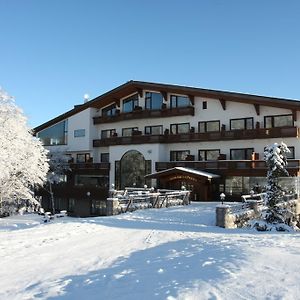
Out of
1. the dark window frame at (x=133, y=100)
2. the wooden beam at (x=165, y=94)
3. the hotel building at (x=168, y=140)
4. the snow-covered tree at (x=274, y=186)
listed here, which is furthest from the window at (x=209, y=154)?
the snow-covered tree at (x=274, y=186)

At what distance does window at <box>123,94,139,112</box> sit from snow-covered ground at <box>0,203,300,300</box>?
2939cm

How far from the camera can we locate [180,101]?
38.0m

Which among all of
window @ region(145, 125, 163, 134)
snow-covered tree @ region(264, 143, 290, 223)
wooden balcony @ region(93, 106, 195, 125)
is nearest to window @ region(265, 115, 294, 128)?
wooden balcony @ region(93, 106, 195, 125)

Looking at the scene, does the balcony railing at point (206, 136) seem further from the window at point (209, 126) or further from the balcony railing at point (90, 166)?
the balcony railing at point (90, 166)

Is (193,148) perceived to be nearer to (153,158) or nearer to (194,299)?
(153,158)

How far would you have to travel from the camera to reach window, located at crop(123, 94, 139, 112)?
41672 mm

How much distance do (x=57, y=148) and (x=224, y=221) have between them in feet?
108

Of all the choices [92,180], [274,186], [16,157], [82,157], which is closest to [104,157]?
[92,180]

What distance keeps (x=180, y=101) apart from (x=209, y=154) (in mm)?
6265

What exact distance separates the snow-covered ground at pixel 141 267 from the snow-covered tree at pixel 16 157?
1380 centimetres

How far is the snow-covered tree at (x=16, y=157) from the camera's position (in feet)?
84.3

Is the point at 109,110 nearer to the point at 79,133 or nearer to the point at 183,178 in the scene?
the point at 79,133

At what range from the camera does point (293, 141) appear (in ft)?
102

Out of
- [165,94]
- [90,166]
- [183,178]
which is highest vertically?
[165,94]
